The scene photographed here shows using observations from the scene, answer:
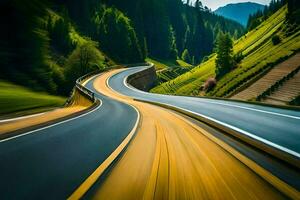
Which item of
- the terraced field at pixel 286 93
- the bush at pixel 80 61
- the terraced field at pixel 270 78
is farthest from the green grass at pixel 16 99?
the bush at pixel 80 61

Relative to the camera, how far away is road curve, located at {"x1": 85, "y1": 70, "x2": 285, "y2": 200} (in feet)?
14.7

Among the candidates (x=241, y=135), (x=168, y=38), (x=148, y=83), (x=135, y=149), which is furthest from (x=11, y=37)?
(x=168, y=38)

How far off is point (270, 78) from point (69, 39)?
5826cm

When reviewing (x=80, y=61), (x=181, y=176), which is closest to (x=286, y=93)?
(x=181, y=176)

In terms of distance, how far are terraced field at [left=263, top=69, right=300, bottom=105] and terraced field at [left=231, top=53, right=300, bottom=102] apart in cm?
324

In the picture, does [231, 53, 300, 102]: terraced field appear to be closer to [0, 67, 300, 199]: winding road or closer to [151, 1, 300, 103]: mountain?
[151, 1, 300, 103]: mountain

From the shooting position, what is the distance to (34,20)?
17.6 m

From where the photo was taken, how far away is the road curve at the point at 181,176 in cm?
449

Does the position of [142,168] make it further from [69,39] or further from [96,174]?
[69,39]

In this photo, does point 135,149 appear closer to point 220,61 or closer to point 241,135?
point 241,135

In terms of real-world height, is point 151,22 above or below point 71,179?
above

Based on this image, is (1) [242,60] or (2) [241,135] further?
(1) [242,60]

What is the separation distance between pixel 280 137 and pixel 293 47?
57957mm

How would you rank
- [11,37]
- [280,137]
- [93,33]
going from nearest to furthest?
[280,137], [11,37], [93,33]
